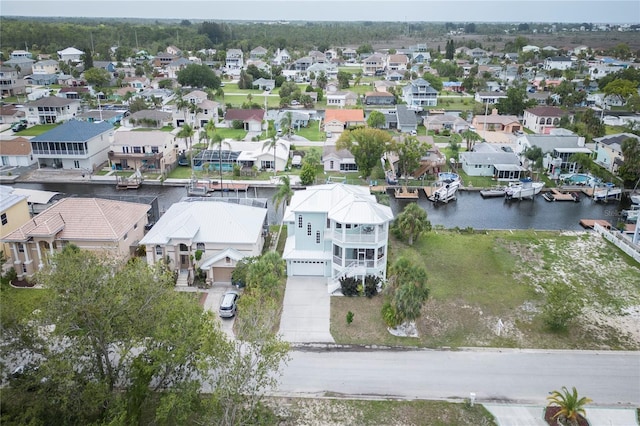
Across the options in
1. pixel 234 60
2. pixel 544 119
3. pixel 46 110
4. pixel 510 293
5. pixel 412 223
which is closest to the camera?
pixel 510 293

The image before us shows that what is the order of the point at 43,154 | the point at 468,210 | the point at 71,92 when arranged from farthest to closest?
the point at 71,92
the point at 43,154
the point at 468,210

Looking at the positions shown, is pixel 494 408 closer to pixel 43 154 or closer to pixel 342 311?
pixel 342 311

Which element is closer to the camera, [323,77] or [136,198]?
[136,198]

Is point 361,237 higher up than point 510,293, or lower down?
higher up

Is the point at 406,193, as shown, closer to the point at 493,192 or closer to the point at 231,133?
the point at 493,192

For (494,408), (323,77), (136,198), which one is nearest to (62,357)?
(494,408)

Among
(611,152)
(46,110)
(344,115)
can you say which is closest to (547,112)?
(611,152)

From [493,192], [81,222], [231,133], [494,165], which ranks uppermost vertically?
[81,222]

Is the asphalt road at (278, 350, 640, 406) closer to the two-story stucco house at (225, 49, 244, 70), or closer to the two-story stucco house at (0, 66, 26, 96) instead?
the two-story stucco house at (0, 66, 26, 96)
